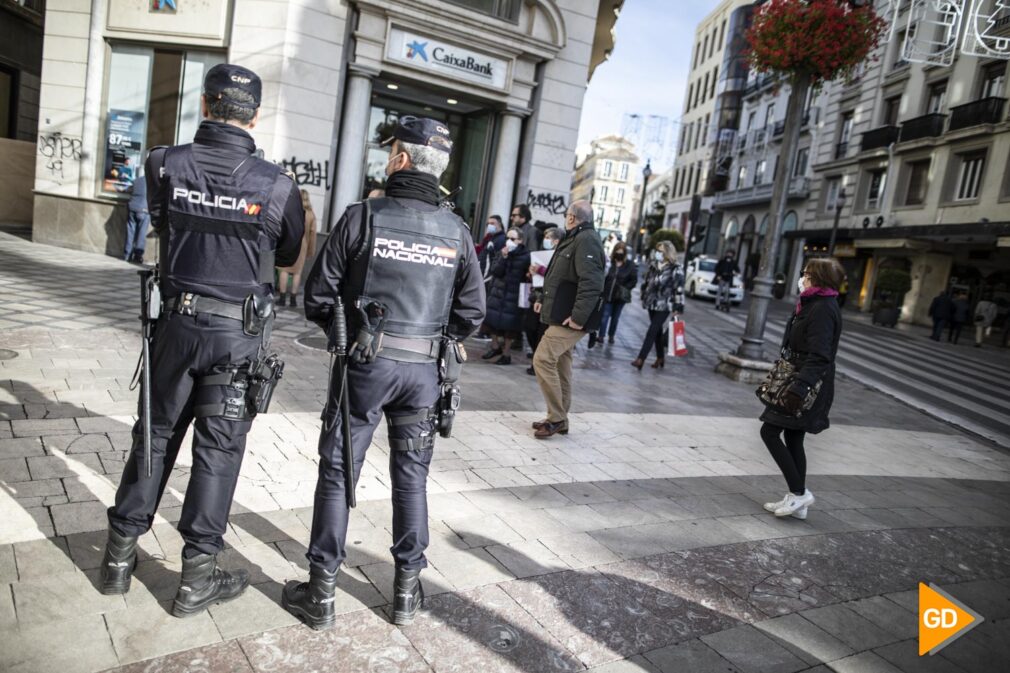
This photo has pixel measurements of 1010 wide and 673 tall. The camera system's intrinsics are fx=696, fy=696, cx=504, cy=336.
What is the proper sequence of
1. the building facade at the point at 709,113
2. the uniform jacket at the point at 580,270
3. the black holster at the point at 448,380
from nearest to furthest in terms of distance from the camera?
1. the black holster at the point at 448,380
2. the uniform jacket at the point at 580,270
3. the building facade at the point at 709,113

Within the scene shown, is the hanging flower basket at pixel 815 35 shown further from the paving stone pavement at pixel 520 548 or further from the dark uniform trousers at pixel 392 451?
the dark uniform trousers at pixel 392 451

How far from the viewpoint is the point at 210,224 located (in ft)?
8.87

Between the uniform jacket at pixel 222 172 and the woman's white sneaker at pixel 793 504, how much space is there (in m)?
3.58

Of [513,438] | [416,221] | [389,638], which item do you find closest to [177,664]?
[389,638]

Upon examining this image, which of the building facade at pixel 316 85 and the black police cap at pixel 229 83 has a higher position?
the building facade at pixel 316 85

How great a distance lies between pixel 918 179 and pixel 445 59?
2368cm

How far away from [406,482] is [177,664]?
1017mm

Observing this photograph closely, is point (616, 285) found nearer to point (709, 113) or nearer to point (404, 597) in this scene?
point (404, 597)

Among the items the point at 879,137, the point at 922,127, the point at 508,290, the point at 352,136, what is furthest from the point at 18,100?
the point at 879,137

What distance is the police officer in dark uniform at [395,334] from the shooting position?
277 cm

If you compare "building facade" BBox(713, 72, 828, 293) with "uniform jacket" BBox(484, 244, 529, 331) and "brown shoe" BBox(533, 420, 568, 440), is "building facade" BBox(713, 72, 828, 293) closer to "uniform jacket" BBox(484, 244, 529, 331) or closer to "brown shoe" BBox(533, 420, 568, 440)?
"uniform jacket" BBox(484, 244, 529, 331)

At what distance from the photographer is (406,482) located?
2887 millimetres

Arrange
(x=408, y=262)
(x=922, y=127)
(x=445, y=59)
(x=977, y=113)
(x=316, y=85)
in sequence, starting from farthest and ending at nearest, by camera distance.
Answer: (x=922, y=127), (x=977, y=113), (x=445, y=59), (x=316, y=85), (x=408, y=262)

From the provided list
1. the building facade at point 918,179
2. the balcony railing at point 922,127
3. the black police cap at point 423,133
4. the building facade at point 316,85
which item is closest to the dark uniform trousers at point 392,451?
the black police cap at point 423,133
